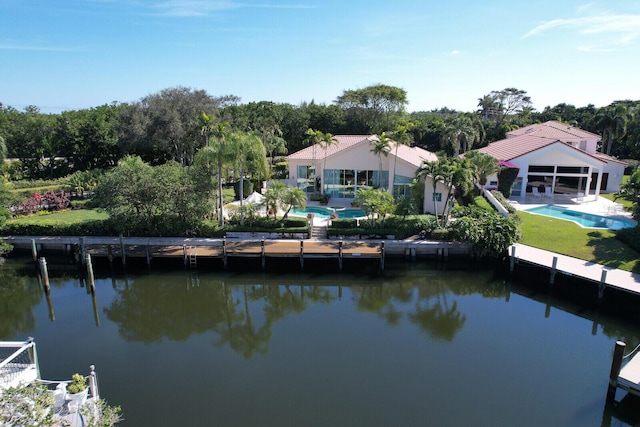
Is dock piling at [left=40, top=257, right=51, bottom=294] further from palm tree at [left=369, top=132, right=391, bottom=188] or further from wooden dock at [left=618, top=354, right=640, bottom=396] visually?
wooden dock at [left=618, top=354, right=640, bottom=396]

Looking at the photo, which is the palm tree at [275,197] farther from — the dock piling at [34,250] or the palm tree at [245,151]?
the dock piling at [34,250]

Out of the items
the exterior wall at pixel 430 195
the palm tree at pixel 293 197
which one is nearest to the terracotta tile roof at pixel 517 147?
the exterior wall at pixel 430 195

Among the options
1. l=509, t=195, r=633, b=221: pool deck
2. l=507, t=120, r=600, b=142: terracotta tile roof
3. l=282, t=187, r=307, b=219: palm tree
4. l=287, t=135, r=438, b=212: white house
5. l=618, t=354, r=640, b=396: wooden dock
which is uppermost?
l=507, t=120, r=600, b=142: terracotta tile roof

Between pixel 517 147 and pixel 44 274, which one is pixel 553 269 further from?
pixel 44 274

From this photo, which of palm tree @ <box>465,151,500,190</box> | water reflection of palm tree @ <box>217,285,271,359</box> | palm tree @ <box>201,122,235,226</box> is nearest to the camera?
water reflection of palm tree @ <box>217,285,271,359</box>

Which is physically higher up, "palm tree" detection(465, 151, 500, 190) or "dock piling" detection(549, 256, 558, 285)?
"palm tree" detection(465, 151, 500, 190)

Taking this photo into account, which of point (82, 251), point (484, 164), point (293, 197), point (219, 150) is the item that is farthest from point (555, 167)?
point (82, 251)

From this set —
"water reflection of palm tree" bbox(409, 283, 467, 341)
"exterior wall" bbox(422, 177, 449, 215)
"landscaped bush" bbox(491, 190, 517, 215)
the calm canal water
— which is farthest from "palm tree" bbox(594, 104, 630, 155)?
"water reflection of palm tree" bbox(409, 283, 467, 341)

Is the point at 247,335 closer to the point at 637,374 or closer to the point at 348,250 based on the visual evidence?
the point at 348,250

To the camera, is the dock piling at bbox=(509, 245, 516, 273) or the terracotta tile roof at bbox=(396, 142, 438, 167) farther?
the terracotta tile roof at bbox=(396, 142, 438, 167)
